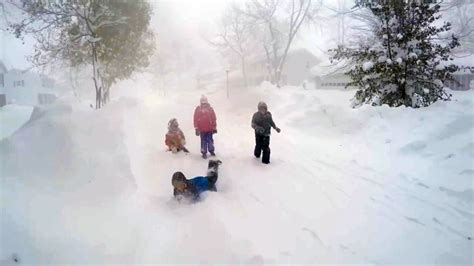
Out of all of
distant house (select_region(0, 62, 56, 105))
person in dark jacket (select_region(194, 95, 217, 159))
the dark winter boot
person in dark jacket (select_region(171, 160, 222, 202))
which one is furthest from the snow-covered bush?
distant house (select_region(0, 62, 56, 105))

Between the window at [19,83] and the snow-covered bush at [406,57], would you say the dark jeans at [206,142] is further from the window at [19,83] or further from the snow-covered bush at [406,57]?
the window at [19,83]

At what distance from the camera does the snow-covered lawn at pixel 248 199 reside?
4.53 m

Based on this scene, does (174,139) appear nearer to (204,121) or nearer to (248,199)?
(204,121)

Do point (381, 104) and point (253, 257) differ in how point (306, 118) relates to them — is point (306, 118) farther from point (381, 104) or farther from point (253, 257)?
point (253, 257)

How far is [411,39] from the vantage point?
449 inches

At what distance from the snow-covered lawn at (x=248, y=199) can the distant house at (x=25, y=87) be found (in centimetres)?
3940

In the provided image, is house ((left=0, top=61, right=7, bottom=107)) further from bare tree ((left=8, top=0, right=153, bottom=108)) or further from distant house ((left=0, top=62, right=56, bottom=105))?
bare tree ((left=8, top=0, right=153, bottom=108))

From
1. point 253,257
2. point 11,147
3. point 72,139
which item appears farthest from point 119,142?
point 253,257

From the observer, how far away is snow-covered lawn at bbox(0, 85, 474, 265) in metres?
4.53

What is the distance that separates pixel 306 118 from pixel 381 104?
3.44 m

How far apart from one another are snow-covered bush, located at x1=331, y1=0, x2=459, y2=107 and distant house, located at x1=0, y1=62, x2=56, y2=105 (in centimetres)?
4072

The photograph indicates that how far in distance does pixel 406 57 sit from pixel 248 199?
8.23m

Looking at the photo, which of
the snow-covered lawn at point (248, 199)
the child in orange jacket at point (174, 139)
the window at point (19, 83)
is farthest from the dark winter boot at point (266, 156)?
the window at point (19, 83)

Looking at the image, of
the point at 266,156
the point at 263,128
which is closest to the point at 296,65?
the point at 263,128
